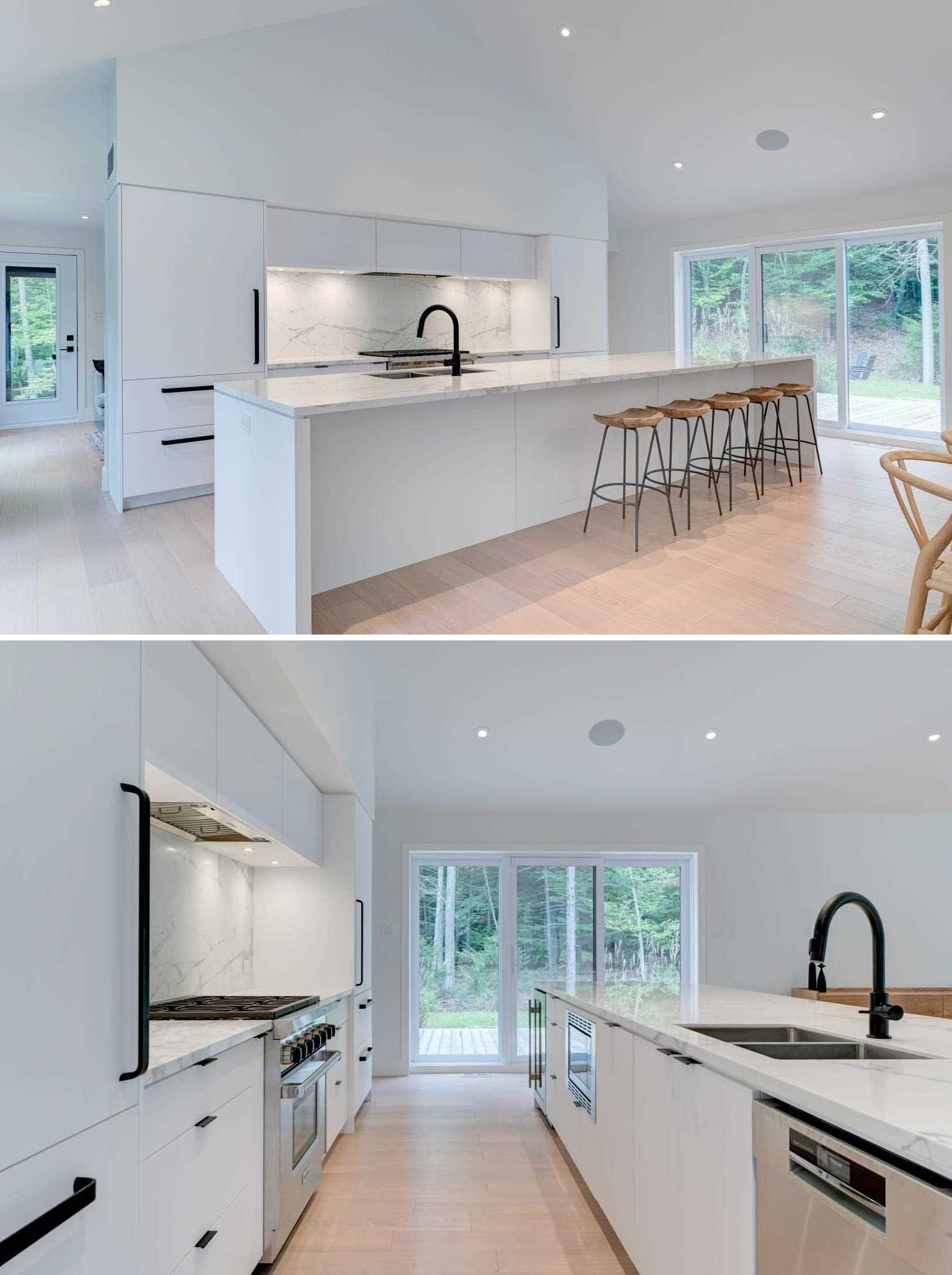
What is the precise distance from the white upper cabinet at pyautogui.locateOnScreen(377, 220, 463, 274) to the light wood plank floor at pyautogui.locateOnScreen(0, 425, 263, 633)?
2497mm

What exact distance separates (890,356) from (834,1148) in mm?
9616

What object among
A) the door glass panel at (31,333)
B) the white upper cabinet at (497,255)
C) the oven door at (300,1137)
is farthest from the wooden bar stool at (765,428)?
the door glass panel at (31,333)

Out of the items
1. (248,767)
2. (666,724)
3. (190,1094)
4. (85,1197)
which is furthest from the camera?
(666,724)

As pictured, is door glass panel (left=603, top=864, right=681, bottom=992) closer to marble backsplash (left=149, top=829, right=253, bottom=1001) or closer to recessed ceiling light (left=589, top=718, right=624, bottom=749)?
recessed ceiling light (left=589, top=718, right=624, bottom=749)

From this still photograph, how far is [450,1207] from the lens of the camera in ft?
13.2

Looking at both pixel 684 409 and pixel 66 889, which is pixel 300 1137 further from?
pixel 684 409

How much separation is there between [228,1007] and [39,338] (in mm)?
10919

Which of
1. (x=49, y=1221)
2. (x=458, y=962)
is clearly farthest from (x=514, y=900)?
(x=49, y=1221)

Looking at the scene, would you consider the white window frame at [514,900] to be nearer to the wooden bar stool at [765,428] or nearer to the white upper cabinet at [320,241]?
the wooden bar stool at [765,428]

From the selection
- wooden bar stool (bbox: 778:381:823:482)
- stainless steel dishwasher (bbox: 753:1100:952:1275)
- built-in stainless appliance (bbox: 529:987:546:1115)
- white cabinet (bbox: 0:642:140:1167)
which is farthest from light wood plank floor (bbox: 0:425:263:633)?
wooden bar stool (bbox: 778:381:823:482)

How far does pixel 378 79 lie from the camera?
7098 millimetres

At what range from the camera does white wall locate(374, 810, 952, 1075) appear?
860cm

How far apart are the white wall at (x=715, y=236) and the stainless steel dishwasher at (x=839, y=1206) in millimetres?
8979

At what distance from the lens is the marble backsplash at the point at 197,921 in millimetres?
3723
